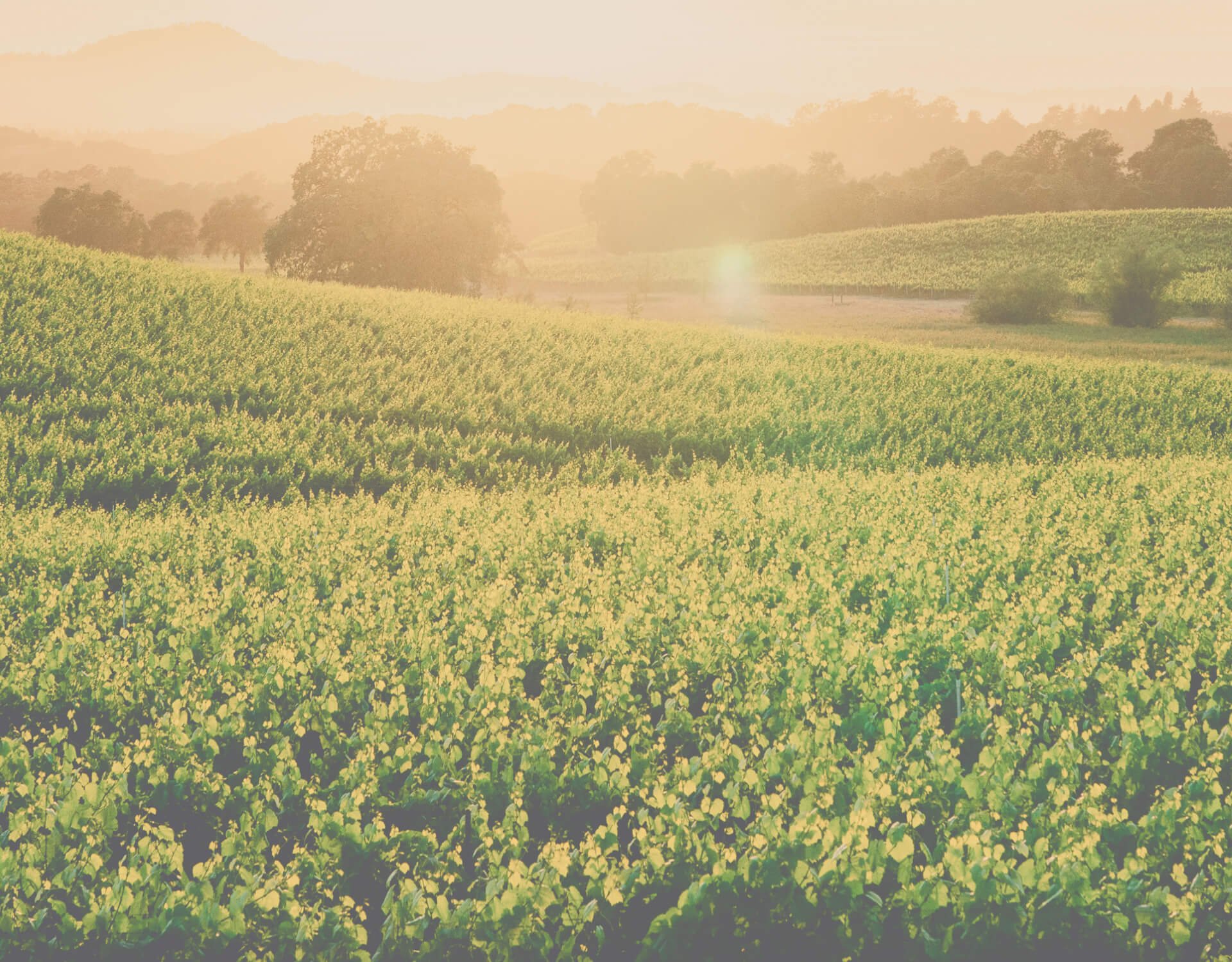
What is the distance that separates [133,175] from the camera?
107 meters

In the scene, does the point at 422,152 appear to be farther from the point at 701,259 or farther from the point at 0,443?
the point at 701,259

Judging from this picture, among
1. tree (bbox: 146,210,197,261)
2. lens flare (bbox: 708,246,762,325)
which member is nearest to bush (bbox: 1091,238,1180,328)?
lens flare (bbox: 708,246,762,325)

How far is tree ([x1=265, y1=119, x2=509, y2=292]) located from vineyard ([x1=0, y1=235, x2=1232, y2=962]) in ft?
114

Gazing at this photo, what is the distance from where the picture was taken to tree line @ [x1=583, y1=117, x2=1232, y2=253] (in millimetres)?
82000

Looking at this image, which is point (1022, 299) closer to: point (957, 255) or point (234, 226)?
point (957, 255)

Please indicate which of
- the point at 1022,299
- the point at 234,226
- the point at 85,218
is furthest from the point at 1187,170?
the point at 85,218

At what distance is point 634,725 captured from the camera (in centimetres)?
521

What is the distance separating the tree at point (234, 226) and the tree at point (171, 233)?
131cm

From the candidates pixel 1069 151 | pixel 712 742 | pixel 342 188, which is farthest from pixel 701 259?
pixel 712 742

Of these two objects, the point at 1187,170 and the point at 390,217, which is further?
the point at 1187,170

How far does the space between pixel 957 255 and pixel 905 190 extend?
89.9 ft

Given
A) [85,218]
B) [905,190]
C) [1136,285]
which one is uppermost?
[905,190]

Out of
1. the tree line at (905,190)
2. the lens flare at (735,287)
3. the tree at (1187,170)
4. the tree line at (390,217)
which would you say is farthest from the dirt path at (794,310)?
the tree at (1187,170)

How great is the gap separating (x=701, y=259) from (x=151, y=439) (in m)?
74.1
